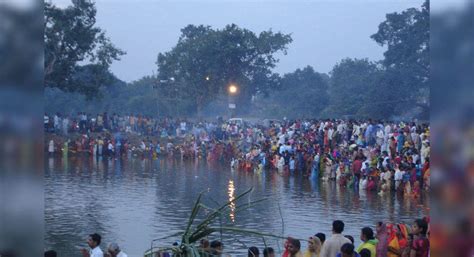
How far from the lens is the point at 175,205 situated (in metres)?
13.8

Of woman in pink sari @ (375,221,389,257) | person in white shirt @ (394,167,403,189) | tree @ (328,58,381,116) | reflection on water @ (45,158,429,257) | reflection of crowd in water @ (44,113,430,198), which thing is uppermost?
tree @ (328,58,381,116)

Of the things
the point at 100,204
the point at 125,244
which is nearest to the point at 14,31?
the point at 125,244

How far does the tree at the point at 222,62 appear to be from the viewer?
3700cm

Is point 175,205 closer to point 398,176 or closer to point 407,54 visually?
point 398,176

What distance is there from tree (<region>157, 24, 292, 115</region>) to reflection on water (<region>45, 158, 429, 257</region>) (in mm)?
15603

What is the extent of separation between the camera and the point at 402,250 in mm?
6277

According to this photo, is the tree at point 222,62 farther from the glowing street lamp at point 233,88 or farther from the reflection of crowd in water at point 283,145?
the reflection of crowd in water at point 283,145

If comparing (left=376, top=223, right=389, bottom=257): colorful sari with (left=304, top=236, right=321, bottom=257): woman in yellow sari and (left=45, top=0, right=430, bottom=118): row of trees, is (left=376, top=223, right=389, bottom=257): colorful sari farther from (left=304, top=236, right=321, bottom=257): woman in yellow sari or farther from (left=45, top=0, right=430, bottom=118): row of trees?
(left=45, top=0, right=430, bottom=118): row of trees

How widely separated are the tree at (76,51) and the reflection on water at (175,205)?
414 inches

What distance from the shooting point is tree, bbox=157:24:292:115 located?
3700cm

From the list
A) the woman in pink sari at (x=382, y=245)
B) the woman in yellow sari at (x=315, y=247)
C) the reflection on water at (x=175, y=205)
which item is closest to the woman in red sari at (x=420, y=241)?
the woman in pink sari at (x=382, y=245)

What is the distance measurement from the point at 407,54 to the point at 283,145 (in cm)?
1085

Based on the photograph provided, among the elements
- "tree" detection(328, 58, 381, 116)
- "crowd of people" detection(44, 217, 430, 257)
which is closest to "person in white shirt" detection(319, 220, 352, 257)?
"crowd of people" detection(44, 217, 430, 257)

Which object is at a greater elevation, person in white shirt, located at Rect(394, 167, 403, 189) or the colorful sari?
person in white shirt, located at Rect(394, 167, 403, 189)
